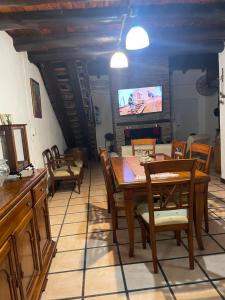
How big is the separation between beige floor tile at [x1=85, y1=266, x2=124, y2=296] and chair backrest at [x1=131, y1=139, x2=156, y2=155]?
7.55ft

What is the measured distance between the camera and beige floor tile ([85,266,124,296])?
6.48 feet

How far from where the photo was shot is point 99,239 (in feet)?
9.16

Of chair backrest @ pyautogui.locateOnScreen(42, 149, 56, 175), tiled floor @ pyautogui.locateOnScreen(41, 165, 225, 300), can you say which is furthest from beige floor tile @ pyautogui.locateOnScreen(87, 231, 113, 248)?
chair backrest @ pyautogui.locateOnScreen(42, 149, 56, 175)

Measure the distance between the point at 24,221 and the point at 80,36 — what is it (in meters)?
2.81

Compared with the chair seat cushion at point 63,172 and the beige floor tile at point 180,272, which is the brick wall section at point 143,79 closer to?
the chair seat cushion at point 63,172

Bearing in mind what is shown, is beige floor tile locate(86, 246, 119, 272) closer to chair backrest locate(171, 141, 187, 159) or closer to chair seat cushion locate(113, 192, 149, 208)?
chair seat cushion locate(113, 192, 149, 208)

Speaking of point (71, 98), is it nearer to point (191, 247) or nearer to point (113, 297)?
point (191, 247)

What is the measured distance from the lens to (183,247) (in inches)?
98.1

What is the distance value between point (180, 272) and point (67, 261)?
3.25 ft

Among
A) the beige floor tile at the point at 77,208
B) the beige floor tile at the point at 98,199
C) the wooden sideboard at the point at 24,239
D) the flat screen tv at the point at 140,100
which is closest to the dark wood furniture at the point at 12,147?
the wooden sideboard at the point at 24,239

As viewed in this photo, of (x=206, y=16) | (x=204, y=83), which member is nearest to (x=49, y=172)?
(x=206, y=16)

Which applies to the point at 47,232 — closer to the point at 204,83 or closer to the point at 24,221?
the point at 24,221

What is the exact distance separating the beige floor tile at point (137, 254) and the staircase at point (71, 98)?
10.3 feet

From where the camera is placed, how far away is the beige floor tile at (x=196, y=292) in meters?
1.82
